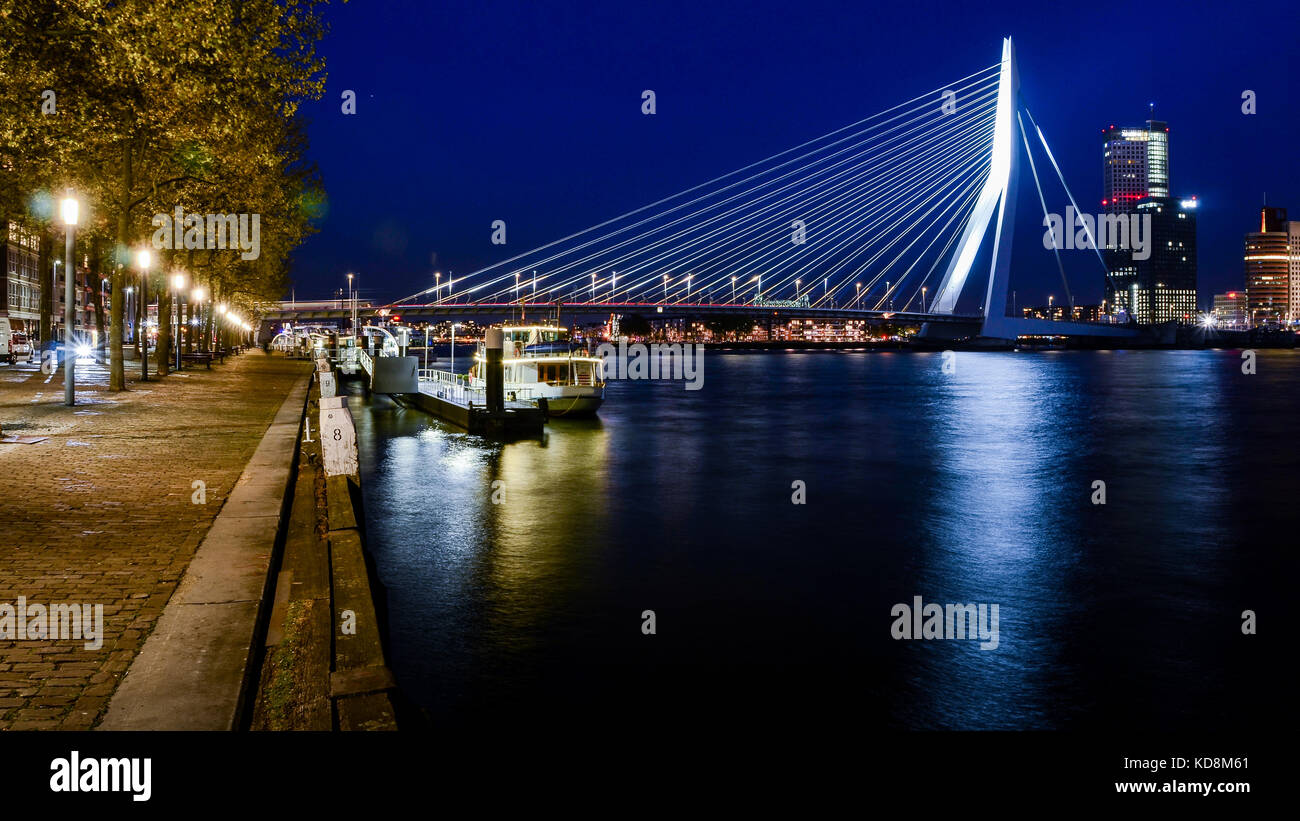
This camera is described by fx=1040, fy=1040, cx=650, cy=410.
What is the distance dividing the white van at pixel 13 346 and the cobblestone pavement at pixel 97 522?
27554 mm

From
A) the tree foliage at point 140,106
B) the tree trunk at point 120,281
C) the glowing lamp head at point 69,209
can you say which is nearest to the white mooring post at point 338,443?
the tree foliage at point 140,106

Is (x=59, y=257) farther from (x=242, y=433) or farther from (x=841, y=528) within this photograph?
(x=841, y=528)

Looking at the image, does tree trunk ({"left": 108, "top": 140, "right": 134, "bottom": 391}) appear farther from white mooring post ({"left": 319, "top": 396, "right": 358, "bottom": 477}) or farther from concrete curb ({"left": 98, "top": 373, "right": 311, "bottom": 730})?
concrete curb ({"left": 98, "top": 373, "right": 311, "bottom": 730})

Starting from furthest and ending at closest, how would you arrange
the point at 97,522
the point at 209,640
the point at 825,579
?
the point at 825,579
the point at 97,522
the point at 209,640

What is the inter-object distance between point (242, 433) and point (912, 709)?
1288 cm

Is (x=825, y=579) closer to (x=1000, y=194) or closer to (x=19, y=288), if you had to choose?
(x=1000, y=194)

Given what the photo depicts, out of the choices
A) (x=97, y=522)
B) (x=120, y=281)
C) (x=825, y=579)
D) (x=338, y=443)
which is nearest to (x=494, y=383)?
(x=120, y=281)

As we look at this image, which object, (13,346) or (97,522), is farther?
(13,346)

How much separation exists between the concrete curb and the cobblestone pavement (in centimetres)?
12

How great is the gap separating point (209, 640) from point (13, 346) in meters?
47.5

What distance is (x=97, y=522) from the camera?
930 centimetres

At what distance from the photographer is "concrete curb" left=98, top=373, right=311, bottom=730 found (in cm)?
493

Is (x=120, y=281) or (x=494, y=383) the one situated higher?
(x=120, y=281)
